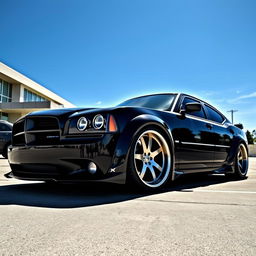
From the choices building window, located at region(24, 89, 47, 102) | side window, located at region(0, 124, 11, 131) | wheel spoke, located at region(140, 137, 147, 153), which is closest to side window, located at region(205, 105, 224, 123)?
wheel spoke, located at region(140, 137, 147, 153)

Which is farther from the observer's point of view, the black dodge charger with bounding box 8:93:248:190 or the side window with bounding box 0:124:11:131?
the side window with bounding box 0:124:11:131

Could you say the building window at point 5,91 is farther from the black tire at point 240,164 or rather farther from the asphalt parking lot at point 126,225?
the asphalt parking lot at point 126,225

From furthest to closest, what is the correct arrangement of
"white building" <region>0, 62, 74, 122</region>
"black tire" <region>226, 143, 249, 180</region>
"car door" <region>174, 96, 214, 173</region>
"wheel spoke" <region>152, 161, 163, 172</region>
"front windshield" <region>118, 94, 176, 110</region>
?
"white building" <region>0, 62, 74, 122</region>
"black tire" <region>226, 143, 249, 180</region>
"front windshield" <region>118, 94, 176, 110</region>
"car door" <region>174, 96, 214, 173</region>
"wheel spoke" <region>152, 161, 163, 172</region>

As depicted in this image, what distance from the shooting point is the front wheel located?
8.85 feet

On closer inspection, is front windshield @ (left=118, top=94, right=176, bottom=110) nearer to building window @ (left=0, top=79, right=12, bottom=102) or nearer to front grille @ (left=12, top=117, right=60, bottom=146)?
front grille @ (left=12, top=117, right=60, bottom=146)

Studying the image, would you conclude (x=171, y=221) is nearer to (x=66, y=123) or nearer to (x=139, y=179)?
(x=139, y=179)

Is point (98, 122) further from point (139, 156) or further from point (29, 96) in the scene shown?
point (29, 96)

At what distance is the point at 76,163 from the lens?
2348 millimetres

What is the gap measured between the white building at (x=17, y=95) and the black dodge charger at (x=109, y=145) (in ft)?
74.6

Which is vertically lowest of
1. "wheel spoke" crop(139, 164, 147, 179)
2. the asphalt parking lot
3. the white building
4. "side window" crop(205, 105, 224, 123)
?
the asphalt parking lot

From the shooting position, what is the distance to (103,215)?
171 centimetres

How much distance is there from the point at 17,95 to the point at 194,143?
2876cm

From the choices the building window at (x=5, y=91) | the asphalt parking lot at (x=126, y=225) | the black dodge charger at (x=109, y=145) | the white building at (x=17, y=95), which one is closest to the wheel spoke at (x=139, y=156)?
the black dodge charger at (x=109, y=145)

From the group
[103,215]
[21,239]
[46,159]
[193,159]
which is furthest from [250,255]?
[193,159]
